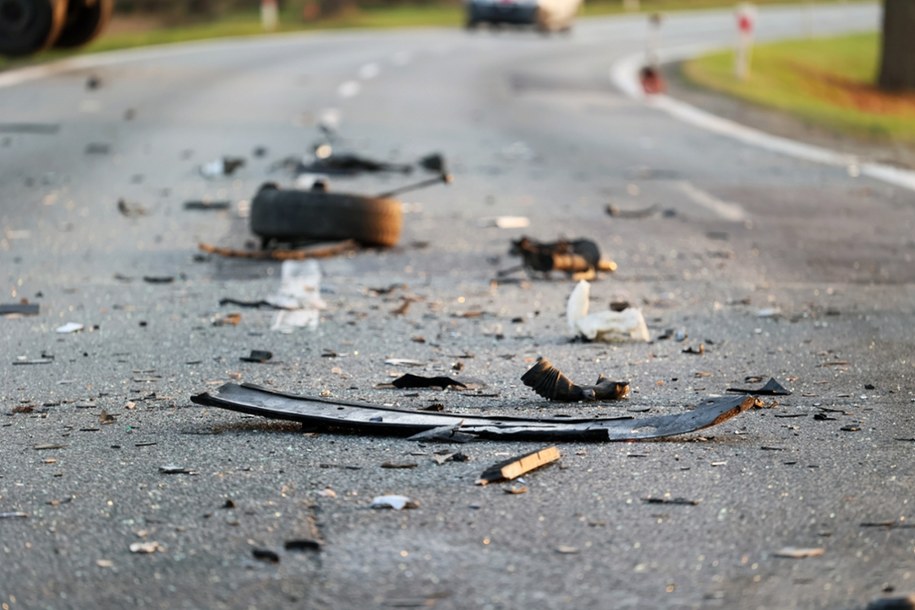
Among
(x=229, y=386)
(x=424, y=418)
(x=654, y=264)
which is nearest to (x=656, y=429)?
(x=424, y=418)

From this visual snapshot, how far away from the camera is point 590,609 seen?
147 inches

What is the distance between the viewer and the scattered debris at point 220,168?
13.2 meters

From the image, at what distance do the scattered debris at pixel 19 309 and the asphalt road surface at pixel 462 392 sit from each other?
106 millimetres

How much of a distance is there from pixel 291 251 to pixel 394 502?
16.7 feet

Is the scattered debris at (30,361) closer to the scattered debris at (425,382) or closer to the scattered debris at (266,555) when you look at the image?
the scattered debris at (425,382)

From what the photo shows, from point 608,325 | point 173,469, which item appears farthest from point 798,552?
point 608,325

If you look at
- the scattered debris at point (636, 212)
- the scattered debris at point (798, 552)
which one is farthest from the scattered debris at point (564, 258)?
the scattered debris at point (798, 552)

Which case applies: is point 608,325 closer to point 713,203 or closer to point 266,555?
point 266,555

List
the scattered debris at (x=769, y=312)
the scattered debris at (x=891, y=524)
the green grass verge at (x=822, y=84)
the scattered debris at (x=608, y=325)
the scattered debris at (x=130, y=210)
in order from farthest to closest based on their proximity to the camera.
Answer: the green grass verge at (x=822, y=84)
the scattered debris at (x=130, y=210)
the scattered debris at (x=769, y=312)
the scattered debris at (x=608, y=325)
the scattered debris at (x=891, y=524)

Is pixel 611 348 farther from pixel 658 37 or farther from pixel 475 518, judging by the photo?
pixel 658 37

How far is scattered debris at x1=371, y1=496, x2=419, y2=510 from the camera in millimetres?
4512

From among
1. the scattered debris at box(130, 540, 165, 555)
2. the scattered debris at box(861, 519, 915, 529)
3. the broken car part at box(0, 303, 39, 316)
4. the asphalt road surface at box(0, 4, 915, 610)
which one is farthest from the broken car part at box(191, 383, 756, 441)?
the broken car part at box(0, 303, 39, 316)

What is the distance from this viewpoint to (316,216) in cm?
958

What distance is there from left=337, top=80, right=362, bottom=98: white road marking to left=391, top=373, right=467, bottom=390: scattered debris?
15.7m
